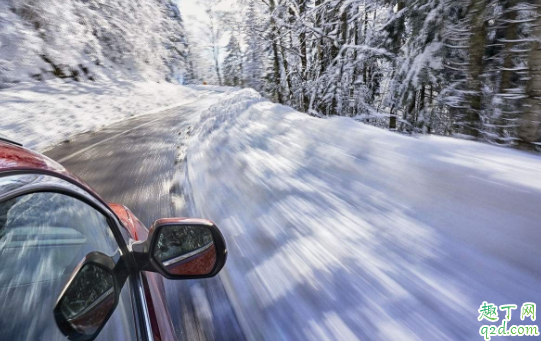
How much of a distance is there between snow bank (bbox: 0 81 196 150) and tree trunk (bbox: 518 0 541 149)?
9693mm

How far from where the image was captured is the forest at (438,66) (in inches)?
164

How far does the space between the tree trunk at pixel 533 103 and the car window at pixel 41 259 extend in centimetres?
440

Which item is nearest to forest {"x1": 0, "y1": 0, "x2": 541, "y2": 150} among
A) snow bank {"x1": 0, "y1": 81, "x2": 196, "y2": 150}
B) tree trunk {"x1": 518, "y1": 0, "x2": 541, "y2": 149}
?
tree trunk {"x1": 518, "y1": 0, "x2": 541, "y2": 149}

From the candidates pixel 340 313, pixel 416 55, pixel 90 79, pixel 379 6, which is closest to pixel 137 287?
pixel 340 313

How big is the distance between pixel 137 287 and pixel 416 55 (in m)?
6.33

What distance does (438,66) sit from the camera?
5.52 metres

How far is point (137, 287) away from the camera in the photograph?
1280mm

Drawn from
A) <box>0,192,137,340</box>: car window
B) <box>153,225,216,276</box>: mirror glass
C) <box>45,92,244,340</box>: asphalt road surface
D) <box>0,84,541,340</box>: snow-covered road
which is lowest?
<box>45,92,244,340</box>: asphalt road surface

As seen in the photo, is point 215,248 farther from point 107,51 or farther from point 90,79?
point 107,51

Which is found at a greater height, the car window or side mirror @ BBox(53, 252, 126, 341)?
the car window

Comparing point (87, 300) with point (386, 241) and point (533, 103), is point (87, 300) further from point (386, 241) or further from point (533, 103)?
point (533, 103)

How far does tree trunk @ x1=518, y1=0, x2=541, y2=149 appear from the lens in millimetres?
3268

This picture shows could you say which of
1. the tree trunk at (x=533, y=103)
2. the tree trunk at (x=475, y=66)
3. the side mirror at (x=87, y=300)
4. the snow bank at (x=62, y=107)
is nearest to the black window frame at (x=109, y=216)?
the side mirror at (x=87, y=300)

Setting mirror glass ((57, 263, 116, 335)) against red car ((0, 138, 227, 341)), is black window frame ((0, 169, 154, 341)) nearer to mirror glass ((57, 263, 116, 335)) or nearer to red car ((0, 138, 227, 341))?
red car ((0, 138, 227, 341))
